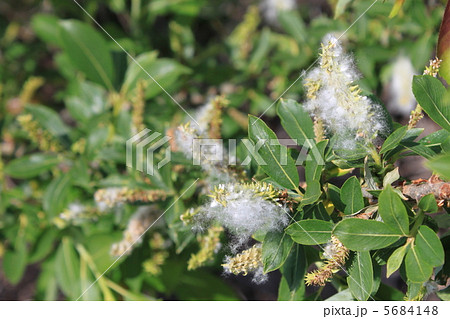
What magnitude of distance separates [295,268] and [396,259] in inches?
8.0

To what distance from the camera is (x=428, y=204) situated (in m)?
0.61

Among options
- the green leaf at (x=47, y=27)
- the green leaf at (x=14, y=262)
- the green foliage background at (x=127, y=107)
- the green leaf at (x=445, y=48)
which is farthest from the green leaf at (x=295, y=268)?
the green leaf at (x=47, y=27)

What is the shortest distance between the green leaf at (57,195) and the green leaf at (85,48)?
309mm

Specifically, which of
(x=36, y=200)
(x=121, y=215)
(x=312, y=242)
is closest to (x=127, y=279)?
(x=121, y=215)

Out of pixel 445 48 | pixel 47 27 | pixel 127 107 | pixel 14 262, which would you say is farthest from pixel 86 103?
pixel 445 48

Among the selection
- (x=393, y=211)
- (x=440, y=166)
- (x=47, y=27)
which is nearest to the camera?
(x=440, y=166)

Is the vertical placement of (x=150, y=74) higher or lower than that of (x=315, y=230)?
higher

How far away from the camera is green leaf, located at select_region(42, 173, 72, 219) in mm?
1173

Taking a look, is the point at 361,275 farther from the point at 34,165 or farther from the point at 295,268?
the point at 34,165

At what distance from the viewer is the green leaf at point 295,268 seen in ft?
2.54

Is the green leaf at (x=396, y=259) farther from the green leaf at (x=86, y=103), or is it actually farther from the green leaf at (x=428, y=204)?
the green leaf at (x=86, y=103)

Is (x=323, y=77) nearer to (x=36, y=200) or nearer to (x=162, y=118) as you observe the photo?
(x=162, y=118)

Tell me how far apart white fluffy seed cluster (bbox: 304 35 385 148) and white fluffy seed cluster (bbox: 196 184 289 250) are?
0.51ft
